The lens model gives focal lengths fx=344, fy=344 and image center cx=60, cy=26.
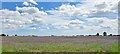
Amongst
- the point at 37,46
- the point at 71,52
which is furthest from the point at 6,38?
the point at 71,52

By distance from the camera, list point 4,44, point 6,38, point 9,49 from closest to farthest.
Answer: point 9,49 < point 4,44 < point 6,38

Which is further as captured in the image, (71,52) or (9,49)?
(9,49)

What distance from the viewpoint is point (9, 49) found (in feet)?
56.9

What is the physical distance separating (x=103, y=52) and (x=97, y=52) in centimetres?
29

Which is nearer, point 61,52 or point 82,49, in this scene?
point 61,52

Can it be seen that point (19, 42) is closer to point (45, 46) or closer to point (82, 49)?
point (45, 46)

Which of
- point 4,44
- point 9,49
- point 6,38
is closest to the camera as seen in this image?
point 9,49

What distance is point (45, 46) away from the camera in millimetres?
18406

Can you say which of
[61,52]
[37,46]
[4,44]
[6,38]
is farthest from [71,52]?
[6,38]

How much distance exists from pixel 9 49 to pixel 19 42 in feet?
8.17

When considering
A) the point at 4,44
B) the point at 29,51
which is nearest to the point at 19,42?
the point at 4,44

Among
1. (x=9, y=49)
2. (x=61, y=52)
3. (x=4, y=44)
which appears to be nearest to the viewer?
(x=61, y=52)

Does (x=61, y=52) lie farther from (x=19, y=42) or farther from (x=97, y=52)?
(x=19, y=42)

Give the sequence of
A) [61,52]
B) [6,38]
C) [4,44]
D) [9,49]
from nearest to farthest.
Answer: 1. [61,52]
2. [9,49]
3. [4,44]
4. [6,38]
